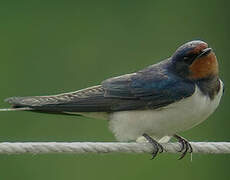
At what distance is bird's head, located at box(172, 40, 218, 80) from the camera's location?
3602 mm

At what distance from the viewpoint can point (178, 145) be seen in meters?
3.69

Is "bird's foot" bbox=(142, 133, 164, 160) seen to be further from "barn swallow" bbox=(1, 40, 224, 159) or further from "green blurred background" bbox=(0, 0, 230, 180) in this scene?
"green blurred background" bbox=(0, 0, 230, 180)

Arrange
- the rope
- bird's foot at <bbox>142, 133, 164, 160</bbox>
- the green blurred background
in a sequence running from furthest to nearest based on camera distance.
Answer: the green blurred background, bird's foot at <bbox>142, 133, 164, 160</bbox>, the rope

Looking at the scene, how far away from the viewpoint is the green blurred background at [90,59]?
5.00 meters

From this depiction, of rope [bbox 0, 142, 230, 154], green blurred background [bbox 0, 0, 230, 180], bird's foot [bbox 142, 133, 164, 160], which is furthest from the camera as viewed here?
green blurred background [bbox 0, 0, 230, 180]

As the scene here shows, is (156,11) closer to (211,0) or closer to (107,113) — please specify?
(211,0)

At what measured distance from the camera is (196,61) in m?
3.63

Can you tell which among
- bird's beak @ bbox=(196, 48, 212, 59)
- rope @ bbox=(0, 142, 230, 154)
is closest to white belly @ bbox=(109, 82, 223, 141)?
bird's beak @ bbox=(196, 48, 212, 59)

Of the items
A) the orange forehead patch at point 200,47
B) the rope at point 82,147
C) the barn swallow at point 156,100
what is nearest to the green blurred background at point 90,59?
the barn swallow at point 156,100

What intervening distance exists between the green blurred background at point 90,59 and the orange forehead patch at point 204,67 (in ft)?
4.69

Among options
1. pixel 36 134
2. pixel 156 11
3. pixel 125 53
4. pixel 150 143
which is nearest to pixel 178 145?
pixel 150 143

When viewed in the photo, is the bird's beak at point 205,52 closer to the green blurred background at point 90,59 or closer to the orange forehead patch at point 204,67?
the orange forehead patch at point 204,67

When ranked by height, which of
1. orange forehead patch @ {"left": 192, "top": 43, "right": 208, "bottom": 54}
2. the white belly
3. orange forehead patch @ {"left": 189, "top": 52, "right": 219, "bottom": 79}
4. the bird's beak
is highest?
orange forehead patch @ {"left": 192, "top": 43, "right": 208, "bottom": 54}

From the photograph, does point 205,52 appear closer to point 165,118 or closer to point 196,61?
point 196,61
